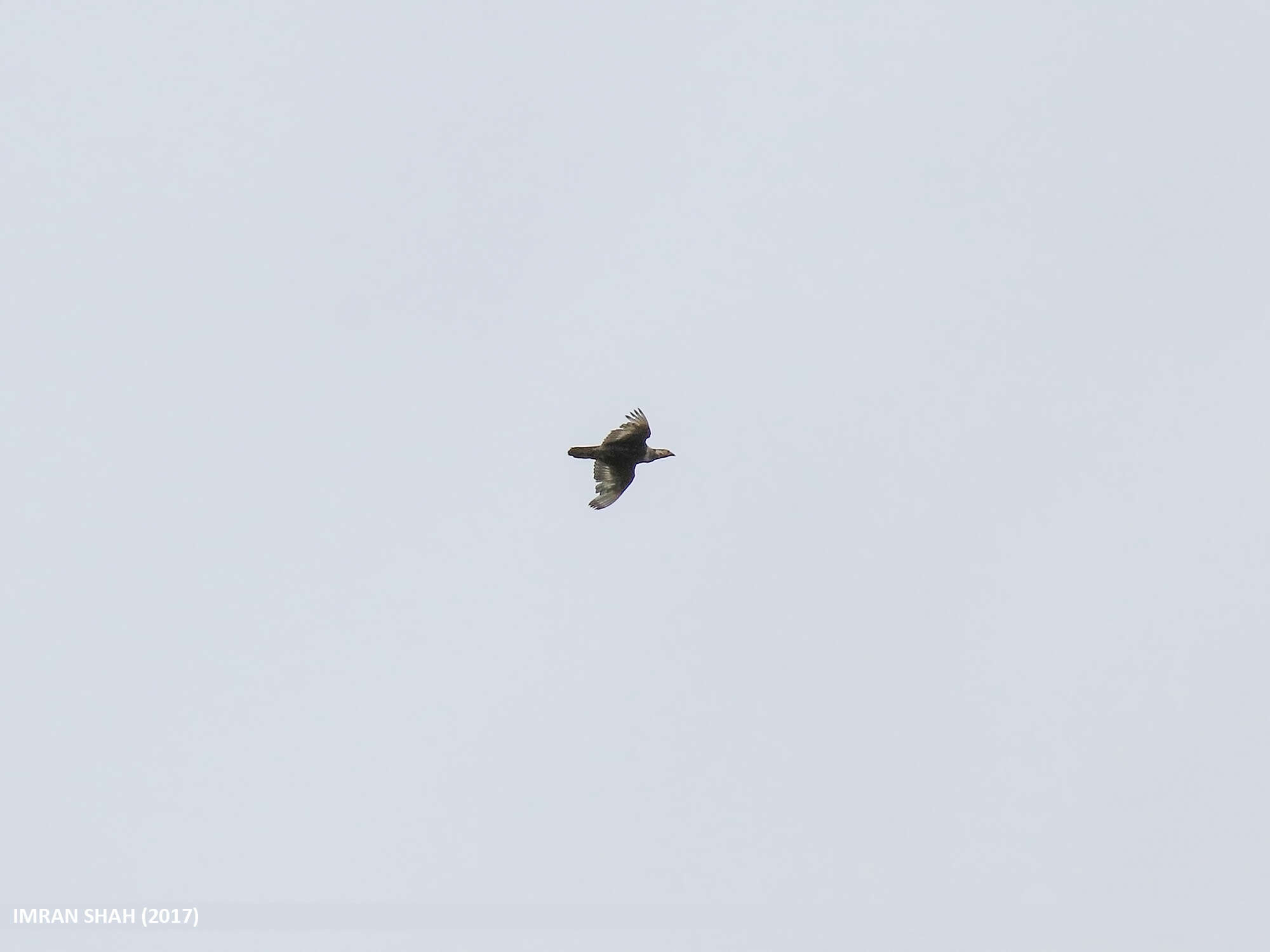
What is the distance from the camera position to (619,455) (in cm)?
11575

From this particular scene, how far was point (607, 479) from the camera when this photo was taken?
116 m

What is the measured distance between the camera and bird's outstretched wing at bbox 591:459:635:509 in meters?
116

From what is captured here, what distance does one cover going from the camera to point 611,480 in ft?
382

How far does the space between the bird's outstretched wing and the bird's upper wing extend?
126 centimetres

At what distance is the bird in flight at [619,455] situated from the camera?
115062 millimetres

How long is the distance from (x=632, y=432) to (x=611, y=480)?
247cm

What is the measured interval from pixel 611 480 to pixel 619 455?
122 cm

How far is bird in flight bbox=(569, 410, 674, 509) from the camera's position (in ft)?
378

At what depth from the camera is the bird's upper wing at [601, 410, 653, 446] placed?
11494 cm

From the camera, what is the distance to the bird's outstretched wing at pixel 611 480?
116 metres

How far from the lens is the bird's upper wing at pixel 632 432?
377 feet
